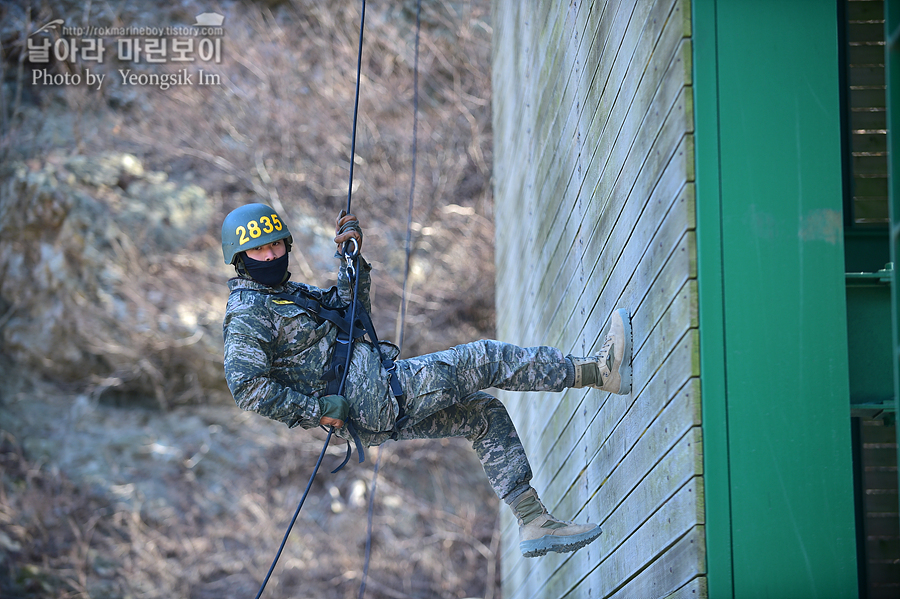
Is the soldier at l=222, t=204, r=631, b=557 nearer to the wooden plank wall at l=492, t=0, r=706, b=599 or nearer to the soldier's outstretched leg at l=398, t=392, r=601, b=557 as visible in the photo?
the soldier's outstretched leg at l=398, t=392, r=601, b=557

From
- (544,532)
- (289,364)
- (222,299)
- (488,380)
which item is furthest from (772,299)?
(222,299)

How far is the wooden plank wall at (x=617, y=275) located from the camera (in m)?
2.90

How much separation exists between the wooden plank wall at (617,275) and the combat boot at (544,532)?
0.15 metres

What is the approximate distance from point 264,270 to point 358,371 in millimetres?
608

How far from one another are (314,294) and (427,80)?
34.6 feet

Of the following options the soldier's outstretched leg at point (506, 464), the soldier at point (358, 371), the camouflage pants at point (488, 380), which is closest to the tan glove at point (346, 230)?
the soldier at point (358, 371)

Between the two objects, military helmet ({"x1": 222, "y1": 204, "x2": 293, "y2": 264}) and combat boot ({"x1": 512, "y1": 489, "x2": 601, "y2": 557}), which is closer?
combat boot ({"x1": 512, "y1": 489, "x2": 601, "y2": 557})

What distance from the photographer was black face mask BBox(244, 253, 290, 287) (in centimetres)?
398

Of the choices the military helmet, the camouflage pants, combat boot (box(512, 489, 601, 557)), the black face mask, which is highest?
the military helmet

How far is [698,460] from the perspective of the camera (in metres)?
2.79

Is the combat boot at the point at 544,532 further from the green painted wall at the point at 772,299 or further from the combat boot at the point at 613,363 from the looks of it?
the green painted wall at the point at 772,299

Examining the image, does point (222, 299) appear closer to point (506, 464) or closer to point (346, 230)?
point (346, 230)

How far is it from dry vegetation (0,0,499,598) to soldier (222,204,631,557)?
29.0 ft

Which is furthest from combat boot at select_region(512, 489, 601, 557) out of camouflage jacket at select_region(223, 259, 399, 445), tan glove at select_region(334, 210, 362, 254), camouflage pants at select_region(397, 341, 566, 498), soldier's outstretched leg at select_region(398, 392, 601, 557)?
tan glove at select_region(334, 210, 362, 254)
